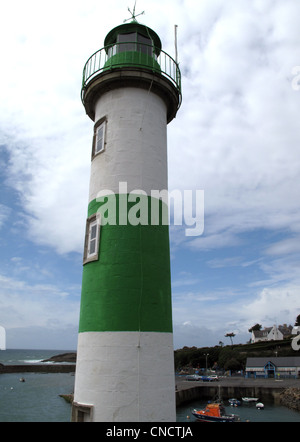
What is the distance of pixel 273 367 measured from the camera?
221 ft

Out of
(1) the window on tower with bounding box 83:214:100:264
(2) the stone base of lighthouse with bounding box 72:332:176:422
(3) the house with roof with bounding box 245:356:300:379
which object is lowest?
(3) the house with roof with bounding box 245:356:300:379

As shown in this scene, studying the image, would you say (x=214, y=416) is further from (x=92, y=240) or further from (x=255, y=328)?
(x=255, y=328)

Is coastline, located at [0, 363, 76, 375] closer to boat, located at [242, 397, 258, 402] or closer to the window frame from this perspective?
boat, located at [242, 397, 258, 402]

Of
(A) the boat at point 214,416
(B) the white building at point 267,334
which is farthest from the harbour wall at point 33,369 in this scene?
(A) the boat at point 214,416

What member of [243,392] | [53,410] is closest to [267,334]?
[243,392]

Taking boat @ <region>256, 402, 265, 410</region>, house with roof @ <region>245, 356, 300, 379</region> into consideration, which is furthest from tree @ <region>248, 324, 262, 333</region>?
boat @ <region>256, 402, 265, 410</region>

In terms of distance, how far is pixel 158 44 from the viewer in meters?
12.1

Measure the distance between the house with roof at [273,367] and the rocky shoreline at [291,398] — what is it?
14.8 metres

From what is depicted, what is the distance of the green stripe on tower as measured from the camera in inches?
316

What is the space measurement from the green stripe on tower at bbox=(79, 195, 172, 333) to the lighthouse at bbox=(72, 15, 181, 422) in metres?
0.02

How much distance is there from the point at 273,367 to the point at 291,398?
1980cm
